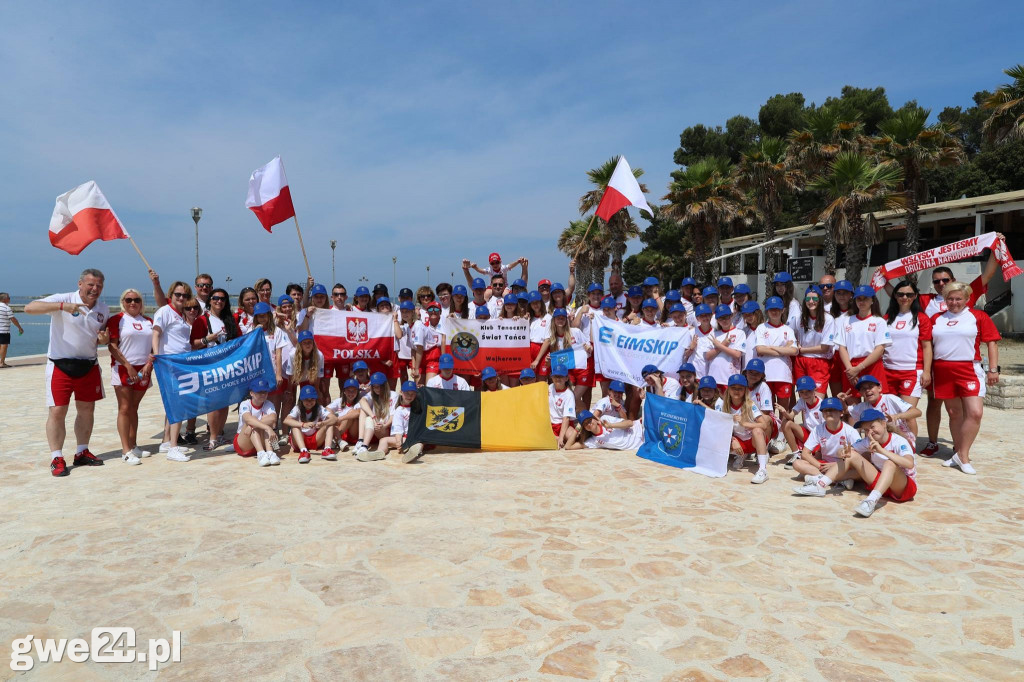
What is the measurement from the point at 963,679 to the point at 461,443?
18.2ft

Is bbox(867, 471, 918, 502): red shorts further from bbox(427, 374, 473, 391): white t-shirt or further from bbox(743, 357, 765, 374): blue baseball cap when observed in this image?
bbox(427, 374, 473, 391): white t-shirt

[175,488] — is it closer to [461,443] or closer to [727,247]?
[461,443]

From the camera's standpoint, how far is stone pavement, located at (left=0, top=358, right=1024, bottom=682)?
322 centimetres

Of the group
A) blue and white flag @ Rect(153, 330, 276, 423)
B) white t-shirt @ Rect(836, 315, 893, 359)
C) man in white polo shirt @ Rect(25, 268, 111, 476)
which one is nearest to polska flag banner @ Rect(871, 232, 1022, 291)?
white t-shirt @ Rect(836, 315, 893, 359)

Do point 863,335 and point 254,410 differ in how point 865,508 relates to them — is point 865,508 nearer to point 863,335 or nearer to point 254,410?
point 863,335

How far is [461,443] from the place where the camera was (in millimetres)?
7707

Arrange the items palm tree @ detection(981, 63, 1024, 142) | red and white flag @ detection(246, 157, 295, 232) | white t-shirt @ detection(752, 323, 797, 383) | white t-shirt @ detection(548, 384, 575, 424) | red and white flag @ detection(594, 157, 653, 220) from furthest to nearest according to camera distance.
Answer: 1. palm tree @ detection(981, 63, 1024, 142)
2. red and white flag @ detection(594, 157, 653, 220)
3. red and white flag @ detection(246, 157, 295, 232)
4. white t-shirt @ detection(548, 384, 575, 424)
5. white t-shirt @ detection(752, 323, 797, 383)

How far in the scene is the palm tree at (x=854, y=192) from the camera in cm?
2148

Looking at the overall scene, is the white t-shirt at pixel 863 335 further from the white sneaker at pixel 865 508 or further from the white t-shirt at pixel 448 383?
the white t-shirt at pixel 448 383

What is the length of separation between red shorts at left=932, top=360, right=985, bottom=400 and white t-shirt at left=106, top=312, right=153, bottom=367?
9.48 meters

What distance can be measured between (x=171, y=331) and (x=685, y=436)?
658 cm

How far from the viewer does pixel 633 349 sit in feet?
27.7

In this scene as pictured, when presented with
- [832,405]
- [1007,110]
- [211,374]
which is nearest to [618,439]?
[832,405]

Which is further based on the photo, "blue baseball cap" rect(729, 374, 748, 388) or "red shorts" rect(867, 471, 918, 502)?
"blue baseball cap" rect(729, 374, 748, 388)
